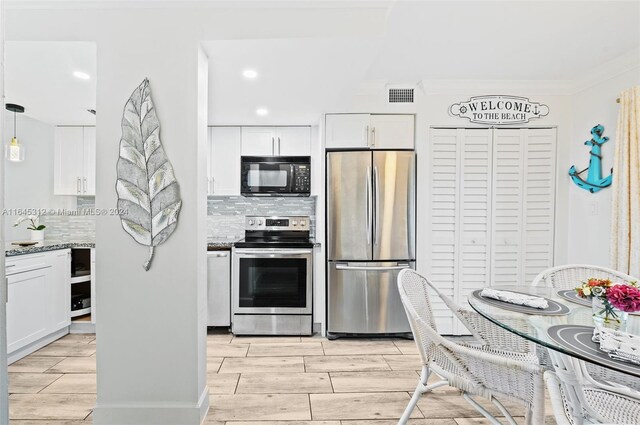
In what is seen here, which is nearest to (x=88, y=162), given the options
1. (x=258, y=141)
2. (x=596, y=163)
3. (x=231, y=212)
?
(x=231, y=212)

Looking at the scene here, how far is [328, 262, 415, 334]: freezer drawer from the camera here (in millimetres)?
3461

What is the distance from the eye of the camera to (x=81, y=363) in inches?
115

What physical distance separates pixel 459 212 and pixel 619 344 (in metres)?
2.34

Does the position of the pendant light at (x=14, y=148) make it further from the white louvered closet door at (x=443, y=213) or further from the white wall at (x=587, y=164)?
the white wall at (x=587, y=164)

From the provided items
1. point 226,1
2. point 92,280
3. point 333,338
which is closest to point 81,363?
point 92,280

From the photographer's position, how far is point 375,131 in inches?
139

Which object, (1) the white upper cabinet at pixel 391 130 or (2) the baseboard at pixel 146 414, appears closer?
(2) the baseboard at pixel 146 414

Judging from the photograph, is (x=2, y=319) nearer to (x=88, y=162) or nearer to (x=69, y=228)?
(x=88, y=162)

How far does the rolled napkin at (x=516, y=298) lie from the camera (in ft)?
5.59

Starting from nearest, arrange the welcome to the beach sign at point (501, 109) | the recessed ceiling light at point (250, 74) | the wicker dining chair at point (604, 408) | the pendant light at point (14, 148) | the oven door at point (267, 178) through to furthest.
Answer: the wicker dining chair at point (604, 408), the recessed ceiling light at point (250, 74), the pendant light at point (14, 148), the welcome to the beach sign at point (501, 109), the oven door at point (267, 178)

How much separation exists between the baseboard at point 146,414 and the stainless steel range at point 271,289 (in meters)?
1.57

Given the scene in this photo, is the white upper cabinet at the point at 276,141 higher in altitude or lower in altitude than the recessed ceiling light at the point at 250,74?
lower

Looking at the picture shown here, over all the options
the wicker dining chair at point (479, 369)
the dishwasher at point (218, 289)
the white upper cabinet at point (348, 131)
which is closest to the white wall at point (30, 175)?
the dishwasher at point (218, 289)

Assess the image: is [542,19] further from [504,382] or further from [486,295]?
[504,382]
